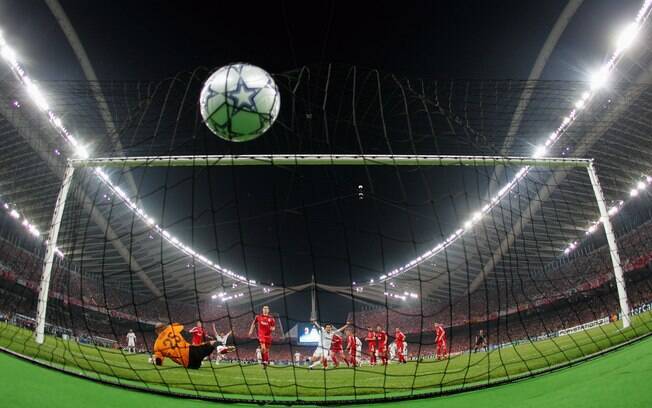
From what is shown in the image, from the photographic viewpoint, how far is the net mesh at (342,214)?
9.84 metres

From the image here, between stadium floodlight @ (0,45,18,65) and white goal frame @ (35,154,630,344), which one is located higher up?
stadium floodlight @ (0,45,18,65)

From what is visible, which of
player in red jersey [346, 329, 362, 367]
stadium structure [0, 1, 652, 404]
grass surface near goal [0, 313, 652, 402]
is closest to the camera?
grass surface near goal [0, 313, 652, 402]

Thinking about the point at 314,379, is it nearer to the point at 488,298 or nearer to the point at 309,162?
the point at 309,162

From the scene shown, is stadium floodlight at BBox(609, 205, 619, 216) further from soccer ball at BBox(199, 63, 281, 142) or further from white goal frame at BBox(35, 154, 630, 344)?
soccer ball at BBox(199, 63, 281, 142)

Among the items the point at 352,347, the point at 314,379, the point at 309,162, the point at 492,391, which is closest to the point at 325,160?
the point at 309,162

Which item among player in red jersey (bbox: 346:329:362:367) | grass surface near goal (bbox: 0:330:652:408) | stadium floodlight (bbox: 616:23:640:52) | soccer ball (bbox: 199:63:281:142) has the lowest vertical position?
grass surface near goal (bbox: 0:330:652:408)

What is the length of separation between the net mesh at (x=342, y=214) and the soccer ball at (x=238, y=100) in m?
2.46

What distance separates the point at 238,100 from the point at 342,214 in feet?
28.8

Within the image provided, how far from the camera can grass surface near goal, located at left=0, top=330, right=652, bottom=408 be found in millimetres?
2553

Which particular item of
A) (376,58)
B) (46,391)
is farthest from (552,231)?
(46,391)

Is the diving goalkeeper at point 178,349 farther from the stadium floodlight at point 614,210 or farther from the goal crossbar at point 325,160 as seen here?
the stadium floodlight at point 614,210

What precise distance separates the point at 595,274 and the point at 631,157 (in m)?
11.5

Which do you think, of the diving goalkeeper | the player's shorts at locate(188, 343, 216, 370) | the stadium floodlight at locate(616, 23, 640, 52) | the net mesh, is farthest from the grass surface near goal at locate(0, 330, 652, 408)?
the stadium floodlight at locate(616, 23, 640, 52)

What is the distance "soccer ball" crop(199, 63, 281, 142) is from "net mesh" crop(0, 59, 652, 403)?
246 cm
